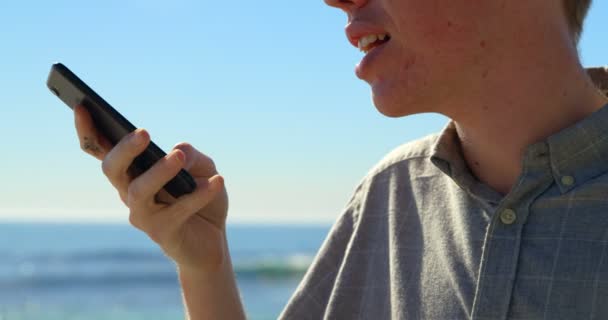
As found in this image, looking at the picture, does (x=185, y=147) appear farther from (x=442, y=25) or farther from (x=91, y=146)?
(x=442, y=25)

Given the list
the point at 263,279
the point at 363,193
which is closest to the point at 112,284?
the point at 263,279

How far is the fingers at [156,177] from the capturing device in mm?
1658

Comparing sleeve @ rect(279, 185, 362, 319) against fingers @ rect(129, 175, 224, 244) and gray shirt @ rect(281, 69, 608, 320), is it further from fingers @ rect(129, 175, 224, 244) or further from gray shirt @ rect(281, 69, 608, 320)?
fingers @ rect(129, 175, 224, 244)

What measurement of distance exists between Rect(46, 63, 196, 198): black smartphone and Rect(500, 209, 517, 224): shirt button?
0.71m

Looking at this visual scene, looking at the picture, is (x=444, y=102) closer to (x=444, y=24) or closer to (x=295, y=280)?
(x=444, y=24)

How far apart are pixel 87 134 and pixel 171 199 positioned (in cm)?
27

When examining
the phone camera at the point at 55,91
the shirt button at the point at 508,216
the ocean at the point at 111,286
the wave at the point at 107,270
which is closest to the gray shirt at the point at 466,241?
the shirt button at the point at 508,216

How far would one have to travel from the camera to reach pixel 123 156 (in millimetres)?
Answer: 1691

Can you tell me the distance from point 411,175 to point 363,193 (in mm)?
167

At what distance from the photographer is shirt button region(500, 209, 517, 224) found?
5.21ft

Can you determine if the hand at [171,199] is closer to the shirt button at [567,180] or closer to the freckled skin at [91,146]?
the freckled skin at [91,146]

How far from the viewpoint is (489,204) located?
171cm

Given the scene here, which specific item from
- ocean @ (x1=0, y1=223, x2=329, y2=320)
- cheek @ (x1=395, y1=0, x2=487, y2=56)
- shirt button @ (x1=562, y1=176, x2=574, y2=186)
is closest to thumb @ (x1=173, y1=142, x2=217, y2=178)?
cheek @ (x1=395, y1=0, x2=487, y2=56)

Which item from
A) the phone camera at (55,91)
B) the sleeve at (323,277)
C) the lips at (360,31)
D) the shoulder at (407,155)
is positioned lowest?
the sleeve at (323,277)
